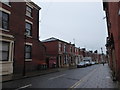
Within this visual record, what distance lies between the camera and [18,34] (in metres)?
23.5

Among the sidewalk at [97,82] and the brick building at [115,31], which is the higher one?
the brick building at [115,31]

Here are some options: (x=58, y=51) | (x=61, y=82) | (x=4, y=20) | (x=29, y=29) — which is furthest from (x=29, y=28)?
(x=58, y=51)

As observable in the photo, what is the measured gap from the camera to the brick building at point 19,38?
2038cm

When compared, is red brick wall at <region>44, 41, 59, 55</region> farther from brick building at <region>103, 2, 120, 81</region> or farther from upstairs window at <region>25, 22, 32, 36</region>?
brick building at <region>103, 2, 120, 81</region>

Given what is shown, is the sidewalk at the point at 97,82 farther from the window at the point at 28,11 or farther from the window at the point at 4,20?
the window at the point at 28,11

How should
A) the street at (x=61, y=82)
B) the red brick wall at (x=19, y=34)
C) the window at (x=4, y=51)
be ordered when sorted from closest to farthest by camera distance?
the street at (x=61, y=82)
the window at (x=4, y=51)
the red brick wall at (x=19, y=34)

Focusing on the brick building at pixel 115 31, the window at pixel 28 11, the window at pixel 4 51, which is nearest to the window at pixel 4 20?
the window at pixel 4 51

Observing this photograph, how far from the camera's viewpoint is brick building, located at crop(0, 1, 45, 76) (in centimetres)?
2038

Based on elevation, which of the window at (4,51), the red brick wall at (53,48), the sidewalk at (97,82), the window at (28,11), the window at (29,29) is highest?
the window at (28,11)

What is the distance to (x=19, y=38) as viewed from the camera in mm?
23656

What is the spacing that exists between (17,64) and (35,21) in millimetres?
8994

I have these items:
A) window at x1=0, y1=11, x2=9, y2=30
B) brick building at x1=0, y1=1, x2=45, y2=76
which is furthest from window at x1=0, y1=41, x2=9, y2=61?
window at x1=0, y1=11, x2=9, y2=30

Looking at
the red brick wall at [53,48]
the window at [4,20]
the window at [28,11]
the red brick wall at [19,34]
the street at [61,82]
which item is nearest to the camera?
the street at [61,82]

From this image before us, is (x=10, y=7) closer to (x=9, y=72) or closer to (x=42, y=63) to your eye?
(x=9, y=72)
